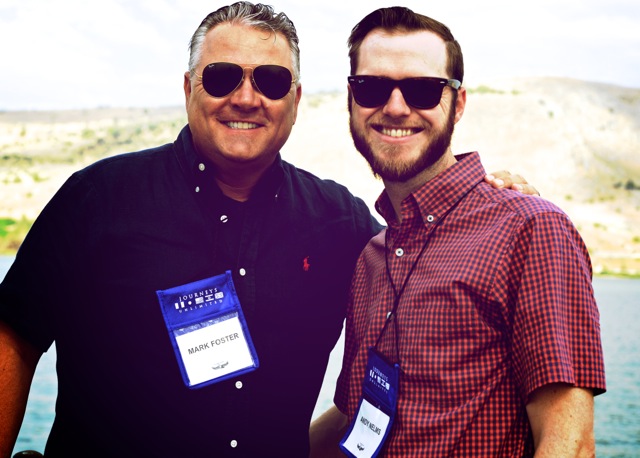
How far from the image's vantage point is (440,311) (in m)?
2.47

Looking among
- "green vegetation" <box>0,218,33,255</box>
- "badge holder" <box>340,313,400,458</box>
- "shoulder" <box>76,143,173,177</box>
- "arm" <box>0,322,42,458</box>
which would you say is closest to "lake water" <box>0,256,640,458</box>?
"arm" <box>0,322,42,458</box>

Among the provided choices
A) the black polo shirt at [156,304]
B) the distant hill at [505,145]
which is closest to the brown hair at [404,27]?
the black polo shirt at [156,304]

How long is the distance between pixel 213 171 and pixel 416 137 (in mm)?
900

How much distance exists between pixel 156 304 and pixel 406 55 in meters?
1.46

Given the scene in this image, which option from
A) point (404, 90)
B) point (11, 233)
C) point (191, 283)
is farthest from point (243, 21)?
point (11, 233)

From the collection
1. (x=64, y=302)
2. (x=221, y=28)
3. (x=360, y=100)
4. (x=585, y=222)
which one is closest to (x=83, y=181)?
(x=64, y=302)

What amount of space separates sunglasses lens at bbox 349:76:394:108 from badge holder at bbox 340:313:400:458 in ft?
2.94

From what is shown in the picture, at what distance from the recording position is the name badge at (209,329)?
9.46ft

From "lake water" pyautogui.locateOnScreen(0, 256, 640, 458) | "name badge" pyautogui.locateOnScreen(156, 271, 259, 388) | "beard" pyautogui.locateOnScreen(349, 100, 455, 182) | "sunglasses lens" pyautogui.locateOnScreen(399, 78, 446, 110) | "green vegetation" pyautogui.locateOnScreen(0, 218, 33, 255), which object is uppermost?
"sunglasses lens" pyautogui.locateOnScreen(399, 78, 446, 110)

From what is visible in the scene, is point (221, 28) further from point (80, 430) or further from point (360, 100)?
point (80, 430)

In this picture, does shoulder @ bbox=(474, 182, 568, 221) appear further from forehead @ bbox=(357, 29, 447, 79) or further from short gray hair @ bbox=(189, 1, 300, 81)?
short gray hair @ bbox=(189, 1, 300, 81)

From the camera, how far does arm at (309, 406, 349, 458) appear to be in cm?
336

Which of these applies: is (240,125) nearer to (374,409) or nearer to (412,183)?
(412,183)

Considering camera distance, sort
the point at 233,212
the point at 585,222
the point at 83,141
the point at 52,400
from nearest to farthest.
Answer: the point at 233,212 → the point at 52,400 → the point at 585,222 → the point at 83,141
